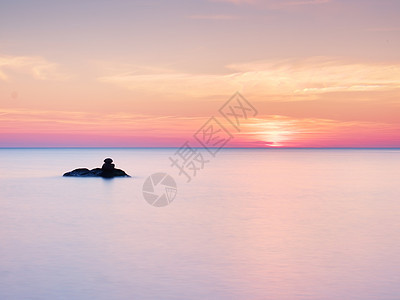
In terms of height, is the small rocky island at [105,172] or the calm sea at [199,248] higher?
the small rocky island at [105,172]

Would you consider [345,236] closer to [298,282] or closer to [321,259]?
[321,259]

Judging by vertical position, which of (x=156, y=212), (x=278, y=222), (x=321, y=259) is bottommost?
(x=321, y=259)

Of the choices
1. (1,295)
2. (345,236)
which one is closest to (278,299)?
(1,295)

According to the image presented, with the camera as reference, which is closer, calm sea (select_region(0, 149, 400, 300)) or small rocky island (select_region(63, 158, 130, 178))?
calm sea (select_region(0, 149, 400, 300))

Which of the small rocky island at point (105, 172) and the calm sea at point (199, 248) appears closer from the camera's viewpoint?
the calm sea at point (199, 248)

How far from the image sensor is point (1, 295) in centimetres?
1593

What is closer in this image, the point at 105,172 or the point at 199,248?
the point at 199,248

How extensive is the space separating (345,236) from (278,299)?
1243cm

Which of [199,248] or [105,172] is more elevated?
[105,172]

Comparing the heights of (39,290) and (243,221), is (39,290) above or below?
below

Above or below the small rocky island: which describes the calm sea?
below

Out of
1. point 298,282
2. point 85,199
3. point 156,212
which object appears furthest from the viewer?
point 85,199

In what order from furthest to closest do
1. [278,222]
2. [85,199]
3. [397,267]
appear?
[85,199] < [278,222] < [397,267]

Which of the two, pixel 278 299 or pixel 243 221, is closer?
pixel 278 299
